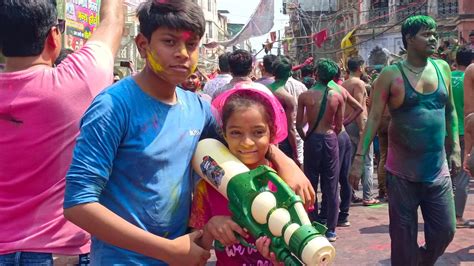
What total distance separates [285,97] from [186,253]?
197 inches

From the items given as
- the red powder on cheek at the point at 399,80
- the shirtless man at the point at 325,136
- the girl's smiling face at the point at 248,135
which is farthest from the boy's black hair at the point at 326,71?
the girl's smiling face at the point at 248,135

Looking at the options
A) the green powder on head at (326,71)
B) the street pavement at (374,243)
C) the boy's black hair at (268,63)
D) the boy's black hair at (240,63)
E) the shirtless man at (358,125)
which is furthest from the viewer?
the shirtless man at (358,125)

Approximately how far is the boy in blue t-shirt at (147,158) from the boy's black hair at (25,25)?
1.29ft

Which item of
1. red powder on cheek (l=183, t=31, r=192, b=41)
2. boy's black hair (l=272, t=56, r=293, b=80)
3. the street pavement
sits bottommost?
the street pavement

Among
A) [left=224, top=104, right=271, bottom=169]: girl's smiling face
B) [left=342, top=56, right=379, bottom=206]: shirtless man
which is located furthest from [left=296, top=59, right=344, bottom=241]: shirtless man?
[left=224, top=104, right=271, bottom=169]: girl's smiling face

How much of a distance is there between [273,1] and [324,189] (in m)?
8.22

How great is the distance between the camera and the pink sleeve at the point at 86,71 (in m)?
2.11

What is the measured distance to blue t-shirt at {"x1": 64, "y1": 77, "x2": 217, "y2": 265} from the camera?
1.75 m

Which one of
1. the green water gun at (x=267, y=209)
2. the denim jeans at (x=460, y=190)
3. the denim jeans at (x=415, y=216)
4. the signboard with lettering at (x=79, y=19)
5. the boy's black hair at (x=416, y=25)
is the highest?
the signboard with lettering at (x=79, y=19)

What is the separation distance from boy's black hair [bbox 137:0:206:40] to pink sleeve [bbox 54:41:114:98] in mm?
300

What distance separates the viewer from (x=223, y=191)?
1902 millimetres

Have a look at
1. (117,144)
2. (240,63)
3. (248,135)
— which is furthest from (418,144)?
(117,144)

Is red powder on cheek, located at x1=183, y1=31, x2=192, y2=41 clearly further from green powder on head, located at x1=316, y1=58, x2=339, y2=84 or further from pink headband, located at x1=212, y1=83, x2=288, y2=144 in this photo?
green powder on head, located at x1=316, y1=58, x2=339, y2=84

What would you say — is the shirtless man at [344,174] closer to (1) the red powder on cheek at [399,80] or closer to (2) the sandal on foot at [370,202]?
(2) the sandal on foot at [370,202]
